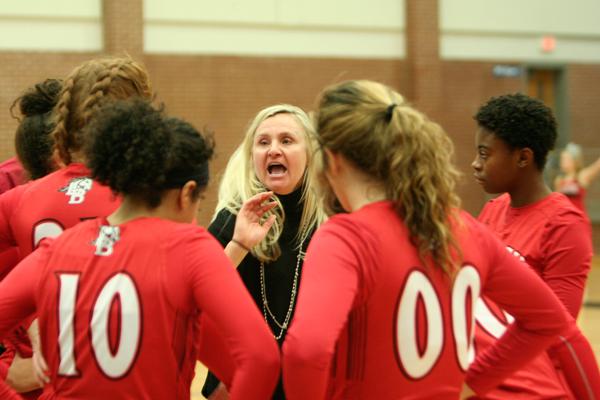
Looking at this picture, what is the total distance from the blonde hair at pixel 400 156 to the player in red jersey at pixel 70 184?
744 millimetres

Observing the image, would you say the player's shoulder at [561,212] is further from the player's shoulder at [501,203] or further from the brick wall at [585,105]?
the brick wall at [585,105]

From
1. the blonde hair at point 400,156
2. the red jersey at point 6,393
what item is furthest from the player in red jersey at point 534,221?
the red jersey at point 6,393

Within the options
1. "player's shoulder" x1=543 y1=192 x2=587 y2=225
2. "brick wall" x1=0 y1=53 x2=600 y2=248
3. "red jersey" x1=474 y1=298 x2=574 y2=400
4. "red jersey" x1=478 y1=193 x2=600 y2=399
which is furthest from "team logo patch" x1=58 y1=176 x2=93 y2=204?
"brick wall" x1=0 y1=53 x2=600 y2=248

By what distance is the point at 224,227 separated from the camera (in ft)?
10.6

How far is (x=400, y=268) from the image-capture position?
1.99 metres

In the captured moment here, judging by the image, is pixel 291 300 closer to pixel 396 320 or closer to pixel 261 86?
pixel 396 320

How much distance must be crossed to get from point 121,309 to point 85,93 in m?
0.78

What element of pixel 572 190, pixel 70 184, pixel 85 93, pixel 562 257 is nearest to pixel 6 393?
pixel 70 184

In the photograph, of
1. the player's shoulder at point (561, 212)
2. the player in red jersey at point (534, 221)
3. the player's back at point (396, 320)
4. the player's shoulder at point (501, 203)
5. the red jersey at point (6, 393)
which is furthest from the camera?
the player's shoulder at point (501, 203)

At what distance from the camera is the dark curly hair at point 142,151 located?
2.06 meters

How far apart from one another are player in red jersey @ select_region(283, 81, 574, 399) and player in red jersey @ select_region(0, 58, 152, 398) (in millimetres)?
712

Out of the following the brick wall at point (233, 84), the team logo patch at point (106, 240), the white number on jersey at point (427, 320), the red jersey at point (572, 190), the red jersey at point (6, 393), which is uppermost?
the brick wall at point (233, 84)

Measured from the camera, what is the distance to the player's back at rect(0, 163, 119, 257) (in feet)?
7.97

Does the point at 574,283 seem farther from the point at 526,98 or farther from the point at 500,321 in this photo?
the point at 526,98
